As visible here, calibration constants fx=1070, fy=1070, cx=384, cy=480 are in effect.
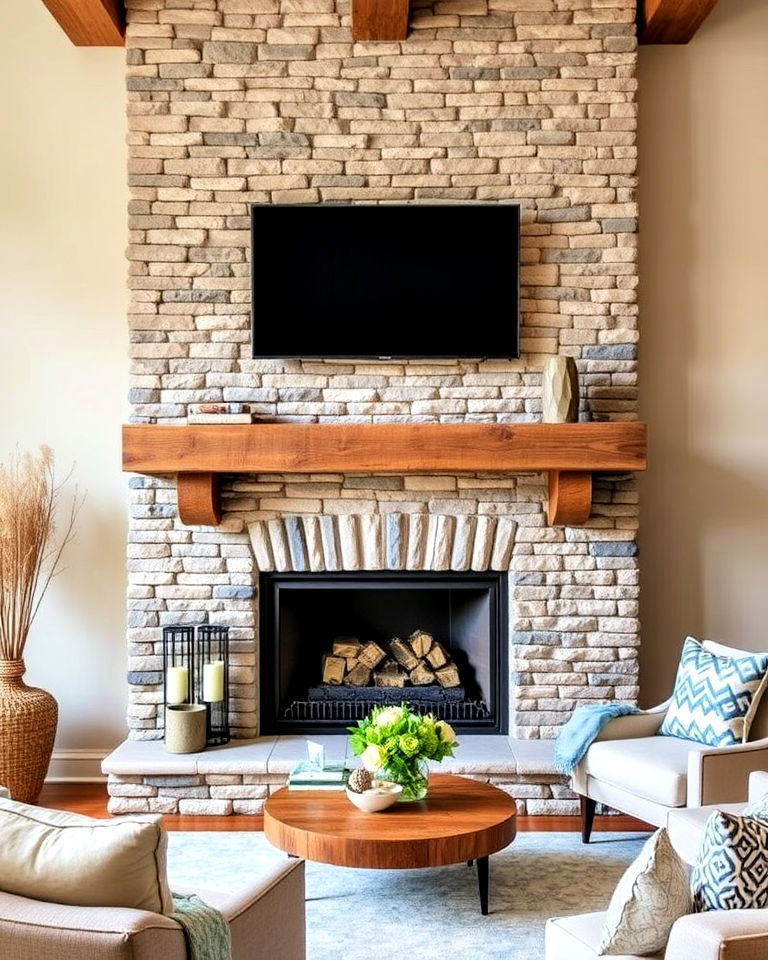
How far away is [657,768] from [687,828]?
0.68 meters

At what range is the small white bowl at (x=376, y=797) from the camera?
10.4 ft

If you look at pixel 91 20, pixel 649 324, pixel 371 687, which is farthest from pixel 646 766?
pixel 91 20

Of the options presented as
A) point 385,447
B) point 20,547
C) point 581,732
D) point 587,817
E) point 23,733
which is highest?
point 385,447

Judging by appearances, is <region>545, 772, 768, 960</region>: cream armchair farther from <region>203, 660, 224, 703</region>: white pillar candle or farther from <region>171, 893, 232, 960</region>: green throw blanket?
<region>203, 660, 224, 703</region>: white pillar candle

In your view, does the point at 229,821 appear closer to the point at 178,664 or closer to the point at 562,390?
the point at 178,664

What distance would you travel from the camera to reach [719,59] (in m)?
4.59

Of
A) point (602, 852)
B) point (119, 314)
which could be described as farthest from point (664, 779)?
point (119, 314)

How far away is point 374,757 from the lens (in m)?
3.16

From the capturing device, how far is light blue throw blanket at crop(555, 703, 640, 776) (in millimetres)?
3764

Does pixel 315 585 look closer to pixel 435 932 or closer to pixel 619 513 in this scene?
pixel 619 513

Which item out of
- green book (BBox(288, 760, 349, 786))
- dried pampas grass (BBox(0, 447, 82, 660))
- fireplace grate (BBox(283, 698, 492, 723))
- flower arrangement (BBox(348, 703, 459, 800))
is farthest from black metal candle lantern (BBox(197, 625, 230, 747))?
flower arrangement (BBox(348, 703, 459, 800))

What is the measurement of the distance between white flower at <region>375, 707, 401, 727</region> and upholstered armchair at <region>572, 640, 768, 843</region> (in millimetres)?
828

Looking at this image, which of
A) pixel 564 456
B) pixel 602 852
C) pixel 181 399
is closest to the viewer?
pixel 602 852

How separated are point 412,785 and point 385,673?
4.55 feet
